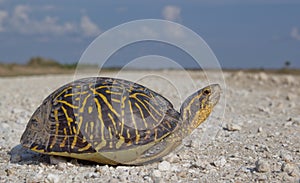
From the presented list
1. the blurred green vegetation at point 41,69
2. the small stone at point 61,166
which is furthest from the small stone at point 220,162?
the blurred green vegetation at point 41,69

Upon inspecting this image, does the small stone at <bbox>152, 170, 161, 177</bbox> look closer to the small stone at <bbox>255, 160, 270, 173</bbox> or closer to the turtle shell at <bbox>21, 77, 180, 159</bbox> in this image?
the turtle shell at <bbox>21, 77, 180, 159</bbox>

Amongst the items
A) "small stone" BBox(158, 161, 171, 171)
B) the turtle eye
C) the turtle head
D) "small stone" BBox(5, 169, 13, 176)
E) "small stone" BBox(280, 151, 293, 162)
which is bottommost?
"small stone" BBox(5, 169, 13, 176)

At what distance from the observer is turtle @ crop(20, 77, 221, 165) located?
446 cm

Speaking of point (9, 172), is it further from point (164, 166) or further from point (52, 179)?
point (164, 166)

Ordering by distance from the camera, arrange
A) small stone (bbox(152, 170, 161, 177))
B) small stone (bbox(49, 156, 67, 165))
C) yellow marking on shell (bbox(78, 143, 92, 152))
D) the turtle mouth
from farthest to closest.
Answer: the turtle mouth
small stone (bbox(49, 156, 67, 165))
yellow marking on shell (bbox(78, 143, 92, 152))
small stone (bbox(152, 170, 161, 177))

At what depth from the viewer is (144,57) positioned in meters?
5.44

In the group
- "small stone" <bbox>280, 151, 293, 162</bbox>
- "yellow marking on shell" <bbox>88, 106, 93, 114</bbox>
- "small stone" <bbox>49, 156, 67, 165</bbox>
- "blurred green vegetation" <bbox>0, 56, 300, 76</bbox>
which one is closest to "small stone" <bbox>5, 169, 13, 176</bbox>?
"small stone" <bbox>49, 156, 67, 165</bbox>

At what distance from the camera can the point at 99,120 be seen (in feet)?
14.8

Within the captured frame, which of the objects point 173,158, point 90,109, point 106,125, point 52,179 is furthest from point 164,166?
point 52,179

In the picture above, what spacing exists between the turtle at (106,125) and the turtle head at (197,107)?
0.02 m

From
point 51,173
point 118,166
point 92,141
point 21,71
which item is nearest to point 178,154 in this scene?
point 118,166

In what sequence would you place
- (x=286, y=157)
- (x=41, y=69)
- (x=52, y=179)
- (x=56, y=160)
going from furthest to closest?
(x=41, y=69)
(x=286, y=157)
(x=56, y=160)
(x=52, y=179)

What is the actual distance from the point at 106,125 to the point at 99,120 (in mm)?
89

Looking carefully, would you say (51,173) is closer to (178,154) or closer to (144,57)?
(178,154)
